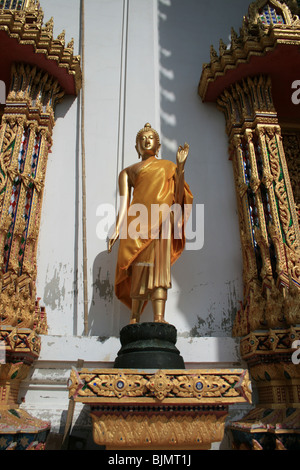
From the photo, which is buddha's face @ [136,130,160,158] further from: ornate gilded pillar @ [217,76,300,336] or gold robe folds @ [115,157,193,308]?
ornate gilded pillar @ [217,76,300,336]

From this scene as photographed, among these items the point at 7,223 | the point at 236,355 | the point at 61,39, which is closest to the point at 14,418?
the point at 7,223

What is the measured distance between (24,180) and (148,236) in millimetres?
1575

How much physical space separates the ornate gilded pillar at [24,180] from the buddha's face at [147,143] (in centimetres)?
118

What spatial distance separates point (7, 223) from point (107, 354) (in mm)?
1519

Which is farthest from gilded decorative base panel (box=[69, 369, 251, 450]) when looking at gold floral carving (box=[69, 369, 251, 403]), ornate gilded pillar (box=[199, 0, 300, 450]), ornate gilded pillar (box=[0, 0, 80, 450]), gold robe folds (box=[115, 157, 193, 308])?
gold robe folds (box=[115, 157, 193, 308])

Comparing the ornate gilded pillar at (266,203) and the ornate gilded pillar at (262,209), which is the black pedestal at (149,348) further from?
the ornate gilded pillar at (262,209)

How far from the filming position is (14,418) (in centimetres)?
261

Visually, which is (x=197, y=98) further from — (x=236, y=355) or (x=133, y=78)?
(x=236, y=355)

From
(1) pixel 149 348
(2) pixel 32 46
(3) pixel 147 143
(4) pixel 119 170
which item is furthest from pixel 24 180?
(1) pixel 149 348

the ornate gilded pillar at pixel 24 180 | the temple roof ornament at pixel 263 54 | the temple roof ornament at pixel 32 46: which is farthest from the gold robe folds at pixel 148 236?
the temple roof ornament at pixel 32 46

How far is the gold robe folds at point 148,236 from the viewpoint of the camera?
3.03 m

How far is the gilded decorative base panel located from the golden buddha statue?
751 mm

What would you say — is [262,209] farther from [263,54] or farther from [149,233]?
[263,54]

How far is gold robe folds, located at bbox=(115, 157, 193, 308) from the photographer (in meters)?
3.03
